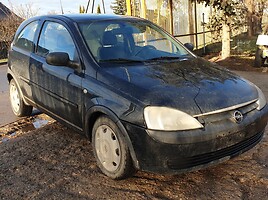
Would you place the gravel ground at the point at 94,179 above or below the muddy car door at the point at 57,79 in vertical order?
below

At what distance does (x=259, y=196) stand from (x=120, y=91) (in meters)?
1.59

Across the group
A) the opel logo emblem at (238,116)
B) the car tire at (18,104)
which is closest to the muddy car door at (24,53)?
the car tire at (18,104)

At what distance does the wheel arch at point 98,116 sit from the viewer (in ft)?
9.46

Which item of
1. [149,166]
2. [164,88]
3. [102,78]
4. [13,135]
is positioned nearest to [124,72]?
[102,78]

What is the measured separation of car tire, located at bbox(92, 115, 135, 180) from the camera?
2.99m

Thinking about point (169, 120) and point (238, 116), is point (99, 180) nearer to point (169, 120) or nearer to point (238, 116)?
point (169, 120)

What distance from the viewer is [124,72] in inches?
130

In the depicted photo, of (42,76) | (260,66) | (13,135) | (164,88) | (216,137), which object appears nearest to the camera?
(216,137)

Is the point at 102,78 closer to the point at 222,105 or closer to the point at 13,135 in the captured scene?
the point at 222,105

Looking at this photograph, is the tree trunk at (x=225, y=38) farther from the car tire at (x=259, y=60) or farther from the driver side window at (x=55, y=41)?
the driver side window at (x=55, y=41)

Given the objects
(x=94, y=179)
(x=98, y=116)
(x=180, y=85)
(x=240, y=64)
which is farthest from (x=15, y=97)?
(x=240, y=64)

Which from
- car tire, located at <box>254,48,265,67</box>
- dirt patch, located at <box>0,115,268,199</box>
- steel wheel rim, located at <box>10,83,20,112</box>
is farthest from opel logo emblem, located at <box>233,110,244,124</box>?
car tire, located at <box>254,48,265,67</box>

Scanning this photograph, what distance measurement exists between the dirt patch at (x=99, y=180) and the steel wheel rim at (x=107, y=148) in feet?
0.56

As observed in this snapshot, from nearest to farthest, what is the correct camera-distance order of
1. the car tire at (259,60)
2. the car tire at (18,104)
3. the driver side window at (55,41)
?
the driver side window at (55,41), the car tire at (18,104), the car tire at (259,60)
